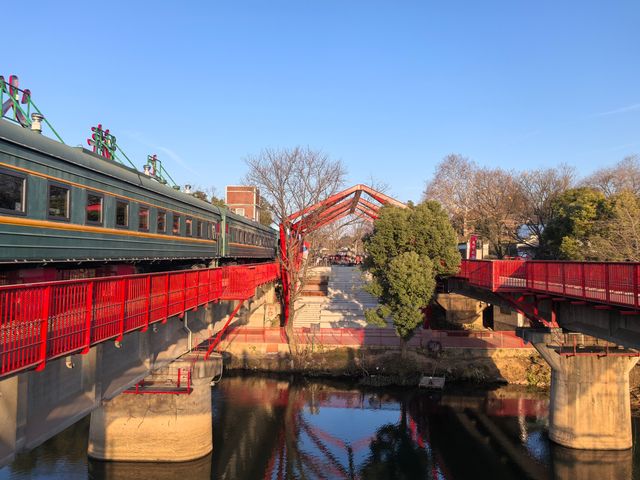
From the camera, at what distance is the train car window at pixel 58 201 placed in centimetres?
989

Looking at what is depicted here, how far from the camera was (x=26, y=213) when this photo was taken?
9000mm

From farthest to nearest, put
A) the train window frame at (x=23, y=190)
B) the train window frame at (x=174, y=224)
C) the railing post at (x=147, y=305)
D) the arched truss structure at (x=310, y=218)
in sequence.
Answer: the arched truss structure at (x=310, y=218), the train window frame at (x=174, y=224), the railing post at (x=147, y=305), the train window frame at (x=23, y=190)

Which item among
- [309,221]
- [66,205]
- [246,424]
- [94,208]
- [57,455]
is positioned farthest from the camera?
[309,221]

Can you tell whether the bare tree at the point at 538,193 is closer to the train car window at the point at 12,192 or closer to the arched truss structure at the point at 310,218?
the arched truss structure at the point at 310,218

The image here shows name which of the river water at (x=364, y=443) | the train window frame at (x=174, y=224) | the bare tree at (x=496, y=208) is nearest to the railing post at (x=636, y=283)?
the river water at (x=364, y=443)

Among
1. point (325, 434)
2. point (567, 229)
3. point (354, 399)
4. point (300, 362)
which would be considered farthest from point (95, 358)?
point (567, 229)

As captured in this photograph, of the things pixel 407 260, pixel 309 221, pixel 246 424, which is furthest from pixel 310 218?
pixel 246 424

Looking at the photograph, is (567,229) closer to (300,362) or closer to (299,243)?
(299,243)

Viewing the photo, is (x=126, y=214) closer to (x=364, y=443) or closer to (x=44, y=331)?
(x=44, y=331)

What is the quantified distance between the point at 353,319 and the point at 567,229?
18035 millimetres

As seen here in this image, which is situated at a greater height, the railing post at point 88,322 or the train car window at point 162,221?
the train car window at point 162,221

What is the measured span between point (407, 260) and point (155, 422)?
618 inches

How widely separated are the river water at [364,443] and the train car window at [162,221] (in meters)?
8.88

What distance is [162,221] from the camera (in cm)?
1595
